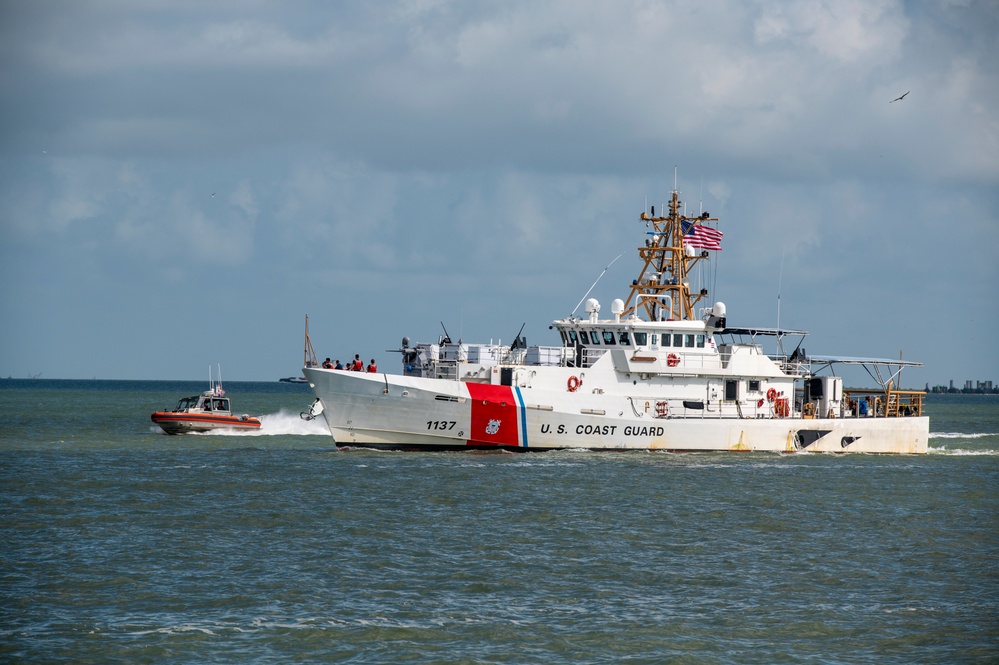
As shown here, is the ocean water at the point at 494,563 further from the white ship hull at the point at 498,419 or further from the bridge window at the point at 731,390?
the bridge window at the point at 731,390

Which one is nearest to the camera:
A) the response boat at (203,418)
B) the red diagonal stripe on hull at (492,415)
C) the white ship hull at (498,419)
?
the red diagonal stripe on hull at (492,415)

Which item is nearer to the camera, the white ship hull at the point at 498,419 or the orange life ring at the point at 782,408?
the white ship hull at the point at 498,419

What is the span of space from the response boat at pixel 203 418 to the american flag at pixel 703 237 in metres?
22.9

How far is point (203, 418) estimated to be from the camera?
53.6 meters

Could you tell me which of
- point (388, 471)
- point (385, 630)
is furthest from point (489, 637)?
point (388, 471)

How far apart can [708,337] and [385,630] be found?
2664 cm

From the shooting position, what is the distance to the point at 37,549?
22.4 meters

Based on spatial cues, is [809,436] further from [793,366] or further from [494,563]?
[494,563]

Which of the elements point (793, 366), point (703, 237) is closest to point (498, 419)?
point (703, 237)

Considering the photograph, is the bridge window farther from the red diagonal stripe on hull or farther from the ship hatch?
the red diagonal stripe on hull

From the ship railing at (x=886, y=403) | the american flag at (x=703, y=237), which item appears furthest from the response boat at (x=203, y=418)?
the ship railing at (x=886, y=403)

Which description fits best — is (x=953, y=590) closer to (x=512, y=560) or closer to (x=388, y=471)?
(x=512, y=560)

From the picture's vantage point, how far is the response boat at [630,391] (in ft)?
126

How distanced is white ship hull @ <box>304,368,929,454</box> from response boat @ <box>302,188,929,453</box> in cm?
5
